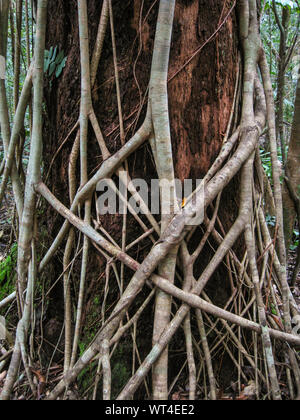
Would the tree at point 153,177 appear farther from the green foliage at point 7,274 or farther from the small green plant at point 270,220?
the small green plant at point 270,220

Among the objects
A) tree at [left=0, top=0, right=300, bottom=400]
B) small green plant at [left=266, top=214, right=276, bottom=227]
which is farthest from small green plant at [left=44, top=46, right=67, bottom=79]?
small green plant at [left=266, top=214, right=276, bottom=227]

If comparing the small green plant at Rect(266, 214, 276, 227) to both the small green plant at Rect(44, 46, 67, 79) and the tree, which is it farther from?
the small green plant at Rect(44, 46, 67, 79)

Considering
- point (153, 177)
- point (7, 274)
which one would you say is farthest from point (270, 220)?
point (7, 274)

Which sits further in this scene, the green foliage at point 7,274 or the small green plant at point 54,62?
the green foliage at point 7,274

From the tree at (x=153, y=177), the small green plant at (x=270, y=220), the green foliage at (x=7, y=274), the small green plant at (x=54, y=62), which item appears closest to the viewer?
the tree at (x=153, y=177)

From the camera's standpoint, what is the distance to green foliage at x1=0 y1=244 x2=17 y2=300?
2.53 m

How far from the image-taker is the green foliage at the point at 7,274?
2.53 meters

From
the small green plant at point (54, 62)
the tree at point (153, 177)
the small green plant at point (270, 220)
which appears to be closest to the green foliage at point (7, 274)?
the tree at point (153, 177)

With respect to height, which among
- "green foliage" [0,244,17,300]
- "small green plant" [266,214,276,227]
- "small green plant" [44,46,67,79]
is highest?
"small green plant" [44,46,67,79]

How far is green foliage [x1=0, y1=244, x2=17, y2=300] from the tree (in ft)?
1.90

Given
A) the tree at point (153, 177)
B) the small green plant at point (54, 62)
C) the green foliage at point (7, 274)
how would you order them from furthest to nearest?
the green foliage at point (7, 274) < the small green plant at point (54, 62) < the tree at point (153, 177)

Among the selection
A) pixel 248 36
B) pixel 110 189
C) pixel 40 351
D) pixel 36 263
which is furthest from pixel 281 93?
pixel 40 351

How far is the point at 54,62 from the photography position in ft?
6.45

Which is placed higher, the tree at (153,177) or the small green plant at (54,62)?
the small green plant at (54,62)
